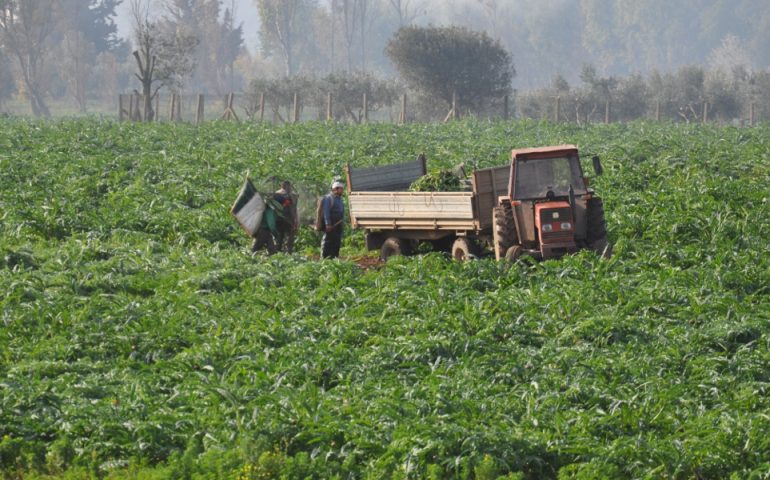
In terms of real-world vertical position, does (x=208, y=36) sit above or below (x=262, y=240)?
above

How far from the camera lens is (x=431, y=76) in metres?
62.0

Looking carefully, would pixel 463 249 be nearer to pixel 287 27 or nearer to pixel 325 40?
pixel 287 27

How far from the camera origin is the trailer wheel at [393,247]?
19.5m

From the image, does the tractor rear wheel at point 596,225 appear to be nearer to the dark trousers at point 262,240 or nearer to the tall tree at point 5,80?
the dark trousers at point 262,240

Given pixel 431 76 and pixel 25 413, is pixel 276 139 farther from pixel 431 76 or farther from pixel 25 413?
pixel 431 76

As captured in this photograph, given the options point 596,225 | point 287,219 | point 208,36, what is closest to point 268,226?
point 287,219

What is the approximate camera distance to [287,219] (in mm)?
19797

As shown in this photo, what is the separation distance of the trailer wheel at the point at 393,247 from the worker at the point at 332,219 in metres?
0.79

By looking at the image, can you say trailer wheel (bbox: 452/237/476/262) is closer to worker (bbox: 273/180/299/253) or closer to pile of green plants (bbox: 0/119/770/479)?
pile of green plants (bbox: 0/119/770/479)

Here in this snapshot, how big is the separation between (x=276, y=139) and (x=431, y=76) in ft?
95.6

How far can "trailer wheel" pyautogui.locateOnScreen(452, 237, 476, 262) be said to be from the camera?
59.2ft

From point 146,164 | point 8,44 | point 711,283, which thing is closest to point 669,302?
point 711,283

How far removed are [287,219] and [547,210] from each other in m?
5.00

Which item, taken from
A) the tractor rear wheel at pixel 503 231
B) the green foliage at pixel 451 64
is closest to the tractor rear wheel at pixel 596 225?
the tractor rear wheel at pixel 503 231
